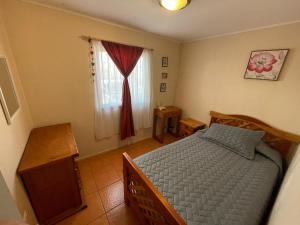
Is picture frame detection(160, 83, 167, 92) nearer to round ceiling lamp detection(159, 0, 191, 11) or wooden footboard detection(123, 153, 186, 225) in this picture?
round ceiling lamp detection(159, 0, 191, 11)

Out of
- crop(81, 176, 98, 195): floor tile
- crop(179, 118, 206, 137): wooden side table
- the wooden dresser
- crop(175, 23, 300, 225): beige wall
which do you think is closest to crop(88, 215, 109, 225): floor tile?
the wooden dresser

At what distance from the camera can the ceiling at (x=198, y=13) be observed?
1.33 meters

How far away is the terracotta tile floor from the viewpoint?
4.73 ft

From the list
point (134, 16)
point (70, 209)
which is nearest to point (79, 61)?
point (134, 16)

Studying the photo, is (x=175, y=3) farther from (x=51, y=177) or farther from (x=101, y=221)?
(x=101, y=221)

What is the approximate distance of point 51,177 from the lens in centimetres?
127

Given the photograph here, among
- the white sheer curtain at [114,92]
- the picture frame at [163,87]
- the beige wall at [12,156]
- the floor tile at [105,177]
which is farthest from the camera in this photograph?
the picture frame at [163,87]

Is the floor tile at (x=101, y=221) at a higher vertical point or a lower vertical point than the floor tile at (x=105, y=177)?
lower

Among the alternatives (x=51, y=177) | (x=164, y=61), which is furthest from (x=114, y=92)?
(x=51, y=177)

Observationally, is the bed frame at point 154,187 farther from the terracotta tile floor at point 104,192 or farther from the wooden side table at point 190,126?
the wooden side table at point 190,126

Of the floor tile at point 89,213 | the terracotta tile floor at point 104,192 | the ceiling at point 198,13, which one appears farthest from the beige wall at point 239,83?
the floor tile at point 89,213

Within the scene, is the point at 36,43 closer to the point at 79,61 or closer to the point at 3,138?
the point at 79,61

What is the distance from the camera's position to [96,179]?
1959mm

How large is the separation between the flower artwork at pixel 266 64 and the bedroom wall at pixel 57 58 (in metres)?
1.83
